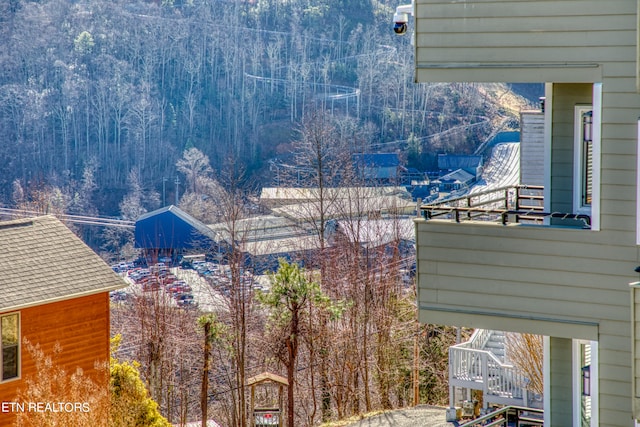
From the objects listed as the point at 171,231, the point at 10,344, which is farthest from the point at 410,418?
the point at 171,231

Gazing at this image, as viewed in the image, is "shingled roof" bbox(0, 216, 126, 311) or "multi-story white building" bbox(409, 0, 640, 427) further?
"shingled roof" bbox(0, 216, 126, 311)

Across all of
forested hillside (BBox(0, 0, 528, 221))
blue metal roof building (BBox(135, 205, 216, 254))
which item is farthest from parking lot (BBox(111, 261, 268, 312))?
forested hillside (BBox(0, 0, 528, 221))

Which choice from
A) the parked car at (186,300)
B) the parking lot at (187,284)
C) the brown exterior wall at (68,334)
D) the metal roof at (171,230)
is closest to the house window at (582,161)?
the brown exterior wall at (68,334)

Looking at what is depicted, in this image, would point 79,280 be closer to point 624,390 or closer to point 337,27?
point 624,390

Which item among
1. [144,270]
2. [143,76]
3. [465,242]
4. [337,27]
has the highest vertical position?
[337,27]

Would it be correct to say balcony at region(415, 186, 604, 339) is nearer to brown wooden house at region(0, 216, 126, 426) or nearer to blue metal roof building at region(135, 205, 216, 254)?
brown wooden house at region(0, 216, 126, 426)

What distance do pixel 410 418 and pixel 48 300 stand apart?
20.8 ft

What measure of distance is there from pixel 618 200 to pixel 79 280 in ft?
26.6

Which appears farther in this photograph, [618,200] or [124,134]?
[124,134]

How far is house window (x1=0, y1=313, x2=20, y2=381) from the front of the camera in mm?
10578

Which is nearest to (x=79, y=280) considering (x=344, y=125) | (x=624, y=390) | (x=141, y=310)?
(x=624, y=390)

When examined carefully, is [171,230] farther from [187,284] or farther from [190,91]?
[190,91]

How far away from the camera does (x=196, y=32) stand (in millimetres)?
80875

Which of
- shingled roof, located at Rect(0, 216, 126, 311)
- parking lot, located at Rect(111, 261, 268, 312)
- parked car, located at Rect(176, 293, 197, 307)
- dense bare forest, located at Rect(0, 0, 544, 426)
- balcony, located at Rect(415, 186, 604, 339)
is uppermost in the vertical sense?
dense bare forest, located at Rect(0, 0, 544, 426)
